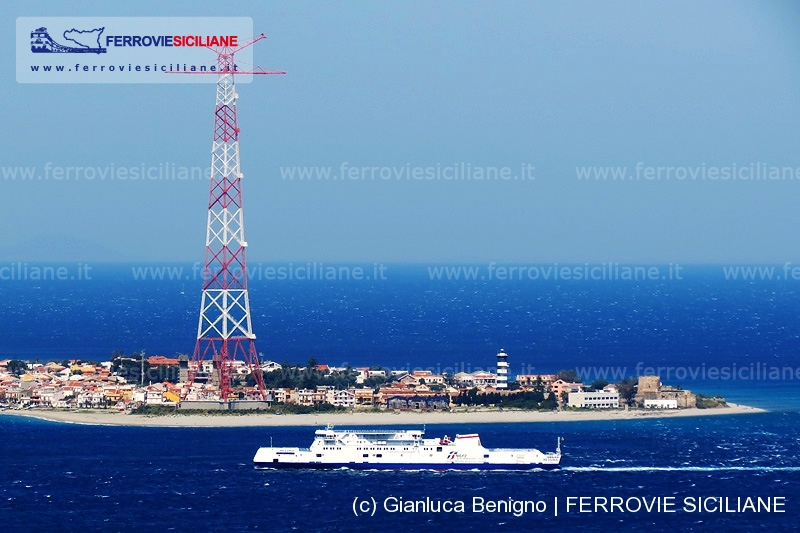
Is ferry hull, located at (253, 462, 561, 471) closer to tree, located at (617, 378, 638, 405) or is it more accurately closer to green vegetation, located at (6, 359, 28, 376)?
tree, located at (617, 378, 638, 405)

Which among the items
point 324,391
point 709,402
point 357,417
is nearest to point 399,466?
point 357,417

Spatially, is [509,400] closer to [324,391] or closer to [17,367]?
[324,391]

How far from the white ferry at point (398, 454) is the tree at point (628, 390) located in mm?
19656

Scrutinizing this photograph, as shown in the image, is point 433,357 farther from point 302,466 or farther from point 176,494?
point 176,494

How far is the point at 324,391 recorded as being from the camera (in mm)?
87062

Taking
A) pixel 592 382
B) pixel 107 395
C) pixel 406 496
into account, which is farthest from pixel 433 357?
pixel 406 496

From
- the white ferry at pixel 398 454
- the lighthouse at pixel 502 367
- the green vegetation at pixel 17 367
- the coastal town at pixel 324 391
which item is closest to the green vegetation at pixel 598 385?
the coastal town at pixel 324 391

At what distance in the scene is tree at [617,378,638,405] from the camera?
3438 inches

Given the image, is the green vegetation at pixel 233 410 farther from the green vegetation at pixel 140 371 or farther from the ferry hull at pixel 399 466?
Answer: the ferry hull at pixel 399 466

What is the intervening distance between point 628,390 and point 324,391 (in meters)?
17.0

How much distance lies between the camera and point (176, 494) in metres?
60.2

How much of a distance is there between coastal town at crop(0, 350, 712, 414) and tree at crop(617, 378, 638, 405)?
56 mm

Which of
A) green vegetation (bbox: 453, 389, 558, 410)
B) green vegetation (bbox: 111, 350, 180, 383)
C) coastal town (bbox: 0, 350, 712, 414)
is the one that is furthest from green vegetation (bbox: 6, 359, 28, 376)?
green vegetation (bbox: 453, 389, 558, 410)

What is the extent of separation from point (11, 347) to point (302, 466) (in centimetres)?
5984
